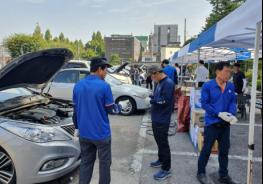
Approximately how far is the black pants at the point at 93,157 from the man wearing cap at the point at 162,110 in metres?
1.24

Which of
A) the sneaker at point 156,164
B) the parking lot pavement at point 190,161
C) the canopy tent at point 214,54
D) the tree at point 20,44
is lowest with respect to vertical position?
the parking lot pavement at point 190,161

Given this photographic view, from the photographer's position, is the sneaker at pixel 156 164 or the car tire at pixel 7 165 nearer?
the car tire at pixel 7 165

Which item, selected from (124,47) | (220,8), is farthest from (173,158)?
(124,47)

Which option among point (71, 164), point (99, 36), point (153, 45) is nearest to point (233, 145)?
point (71, 164)

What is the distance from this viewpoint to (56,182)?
4707 mm

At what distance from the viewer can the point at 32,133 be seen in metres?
4.14

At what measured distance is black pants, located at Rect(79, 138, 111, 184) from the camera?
3.75m

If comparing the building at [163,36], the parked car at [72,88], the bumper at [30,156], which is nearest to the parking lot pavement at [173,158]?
the bumper at [30,156]

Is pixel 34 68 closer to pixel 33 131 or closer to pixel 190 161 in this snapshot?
pixel 33 131

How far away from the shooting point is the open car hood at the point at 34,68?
14.4ft

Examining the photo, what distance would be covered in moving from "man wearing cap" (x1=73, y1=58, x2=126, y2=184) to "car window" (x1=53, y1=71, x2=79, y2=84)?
22.8ft

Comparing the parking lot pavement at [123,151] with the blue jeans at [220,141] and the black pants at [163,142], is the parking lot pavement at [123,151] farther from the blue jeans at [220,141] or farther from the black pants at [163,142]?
the blue jeans at [220,141]

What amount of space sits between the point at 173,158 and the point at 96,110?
9.13ft

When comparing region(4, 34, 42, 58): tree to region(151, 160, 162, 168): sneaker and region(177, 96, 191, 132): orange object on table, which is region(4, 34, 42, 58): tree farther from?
region(151, 160, 162, 168): sneaker
